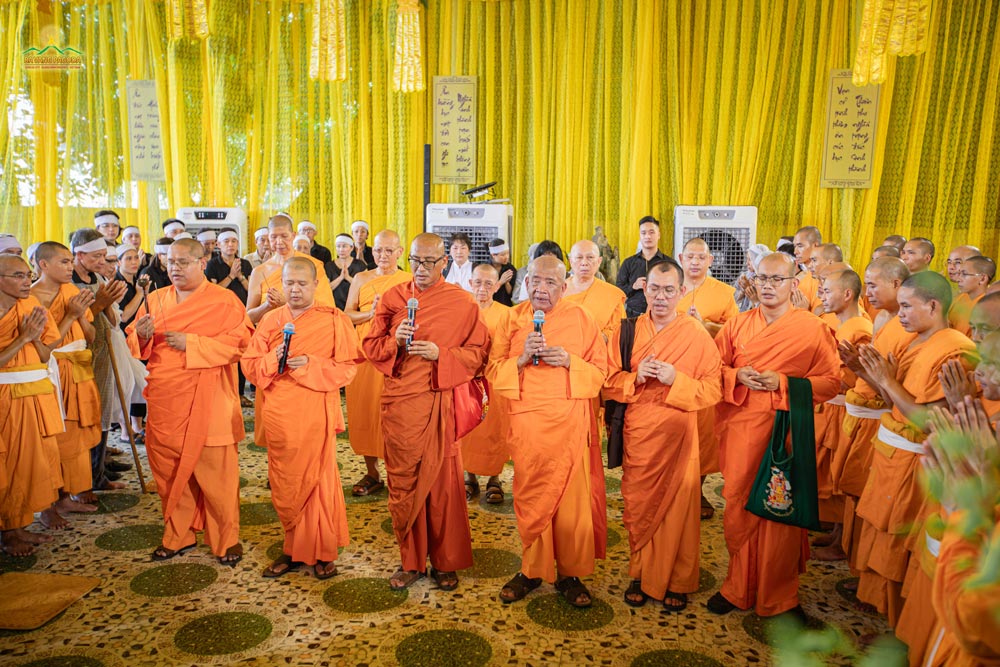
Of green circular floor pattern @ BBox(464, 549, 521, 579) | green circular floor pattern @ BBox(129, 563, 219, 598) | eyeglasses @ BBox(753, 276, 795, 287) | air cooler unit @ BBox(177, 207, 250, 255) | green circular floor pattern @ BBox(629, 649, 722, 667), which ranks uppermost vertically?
air cooler unit @ BBox(177, 207, 250, 255)

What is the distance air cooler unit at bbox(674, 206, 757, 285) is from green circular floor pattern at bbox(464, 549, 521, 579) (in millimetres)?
3950

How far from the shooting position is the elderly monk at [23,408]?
135 inches

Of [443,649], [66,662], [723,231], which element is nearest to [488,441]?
[443,649]

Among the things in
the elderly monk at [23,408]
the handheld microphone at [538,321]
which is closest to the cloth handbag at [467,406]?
the handheld microphone at [538,321]

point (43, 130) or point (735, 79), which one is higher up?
point (735, 79)

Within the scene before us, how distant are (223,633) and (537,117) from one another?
663 cm

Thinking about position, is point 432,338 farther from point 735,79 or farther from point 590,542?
point 735,79

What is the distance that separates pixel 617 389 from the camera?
322 cm

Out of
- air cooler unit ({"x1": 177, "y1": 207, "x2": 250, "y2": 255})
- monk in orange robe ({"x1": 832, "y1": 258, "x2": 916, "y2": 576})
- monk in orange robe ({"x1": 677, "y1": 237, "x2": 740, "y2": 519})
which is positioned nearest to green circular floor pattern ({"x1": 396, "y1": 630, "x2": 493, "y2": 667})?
monk in orange robe ({"x1": 832, "y1": 258, "x2": 916, "y2": 576})

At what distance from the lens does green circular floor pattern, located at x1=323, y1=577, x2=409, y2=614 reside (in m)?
3.16

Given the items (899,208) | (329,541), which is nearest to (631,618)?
(329,541)

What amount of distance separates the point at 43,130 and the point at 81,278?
5466 mm

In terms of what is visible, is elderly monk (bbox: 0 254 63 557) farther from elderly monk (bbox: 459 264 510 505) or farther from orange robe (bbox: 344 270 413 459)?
elderly monk (bbox: 459 264 510 505)

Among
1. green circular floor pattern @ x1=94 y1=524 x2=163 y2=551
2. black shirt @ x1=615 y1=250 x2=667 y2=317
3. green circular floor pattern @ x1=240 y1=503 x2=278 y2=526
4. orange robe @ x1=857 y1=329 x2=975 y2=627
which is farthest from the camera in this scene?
black shirt @ x1=615 y1=250 x2=667 y2=317
